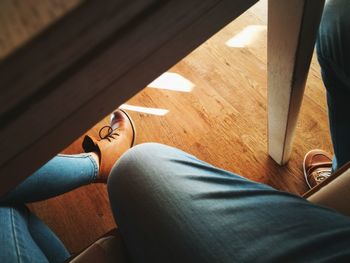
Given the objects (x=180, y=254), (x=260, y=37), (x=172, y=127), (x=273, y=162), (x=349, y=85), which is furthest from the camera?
(x=260, y=37)

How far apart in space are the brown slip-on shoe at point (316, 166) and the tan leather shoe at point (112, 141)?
563 millimetres

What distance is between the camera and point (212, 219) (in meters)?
0.47

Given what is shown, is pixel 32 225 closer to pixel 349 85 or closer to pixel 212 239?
pixel 212 239

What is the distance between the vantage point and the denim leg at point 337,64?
0.61m

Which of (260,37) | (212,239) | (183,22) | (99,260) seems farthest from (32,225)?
(260,37)

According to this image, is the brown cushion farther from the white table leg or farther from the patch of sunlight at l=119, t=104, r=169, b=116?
the patch of sunlight at l=119, t=104, r=169, b=116

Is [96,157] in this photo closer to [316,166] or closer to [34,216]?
[34,216]

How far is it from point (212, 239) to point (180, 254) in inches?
1.9

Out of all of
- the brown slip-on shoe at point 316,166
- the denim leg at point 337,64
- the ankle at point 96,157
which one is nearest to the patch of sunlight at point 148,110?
the ankle at point 96,157

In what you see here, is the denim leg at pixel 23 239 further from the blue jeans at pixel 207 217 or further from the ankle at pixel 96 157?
the ankle at pixel 96 157

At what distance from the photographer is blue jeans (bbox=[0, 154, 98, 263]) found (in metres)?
0.55

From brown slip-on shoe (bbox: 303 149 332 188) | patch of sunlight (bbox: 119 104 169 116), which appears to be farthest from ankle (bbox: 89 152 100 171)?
brown slip-on shoe (bbox: 303 149 332 188)

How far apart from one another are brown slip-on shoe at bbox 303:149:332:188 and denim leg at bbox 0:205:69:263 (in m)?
0.70

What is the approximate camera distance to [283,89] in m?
0.69
